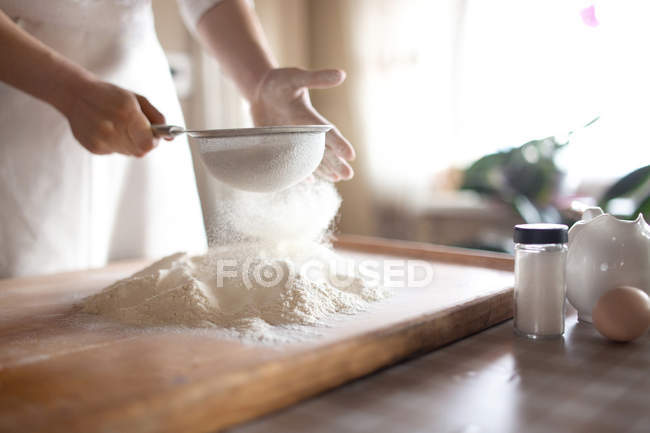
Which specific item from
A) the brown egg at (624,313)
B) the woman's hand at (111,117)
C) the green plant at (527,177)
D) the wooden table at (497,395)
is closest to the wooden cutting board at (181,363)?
the wooden table at (497,395)

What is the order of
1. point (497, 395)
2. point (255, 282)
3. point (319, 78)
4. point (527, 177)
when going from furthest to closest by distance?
point (527, 177) < point (319, 78) < point (255, 282) < point (497, 395)

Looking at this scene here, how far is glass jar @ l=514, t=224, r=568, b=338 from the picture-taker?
2.17 ft

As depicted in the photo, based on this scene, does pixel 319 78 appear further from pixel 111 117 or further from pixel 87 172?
pixel 87 172

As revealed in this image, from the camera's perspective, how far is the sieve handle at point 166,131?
2.57 feet

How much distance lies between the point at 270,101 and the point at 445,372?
0.70 meters

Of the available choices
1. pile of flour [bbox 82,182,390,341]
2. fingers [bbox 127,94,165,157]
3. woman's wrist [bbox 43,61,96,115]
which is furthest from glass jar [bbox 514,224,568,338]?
woman's wrist [bbox 43,61,96,115]

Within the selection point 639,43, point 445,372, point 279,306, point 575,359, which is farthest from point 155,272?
point 639,43

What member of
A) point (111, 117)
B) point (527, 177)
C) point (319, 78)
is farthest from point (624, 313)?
point (527, 177)

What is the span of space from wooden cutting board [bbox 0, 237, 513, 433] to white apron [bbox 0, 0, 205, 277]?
26 centimetres

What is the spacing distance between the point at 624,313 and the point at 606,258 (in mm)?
87

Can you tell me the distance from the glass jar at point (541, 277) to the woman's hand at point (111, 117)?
54 cm

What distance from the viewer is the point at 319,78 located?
0.99 meters

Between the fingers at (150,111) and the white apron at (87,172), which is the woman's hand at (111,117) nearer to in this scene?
the fingers at (150,111)

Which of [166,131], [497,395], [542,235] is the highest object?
[166,131]
